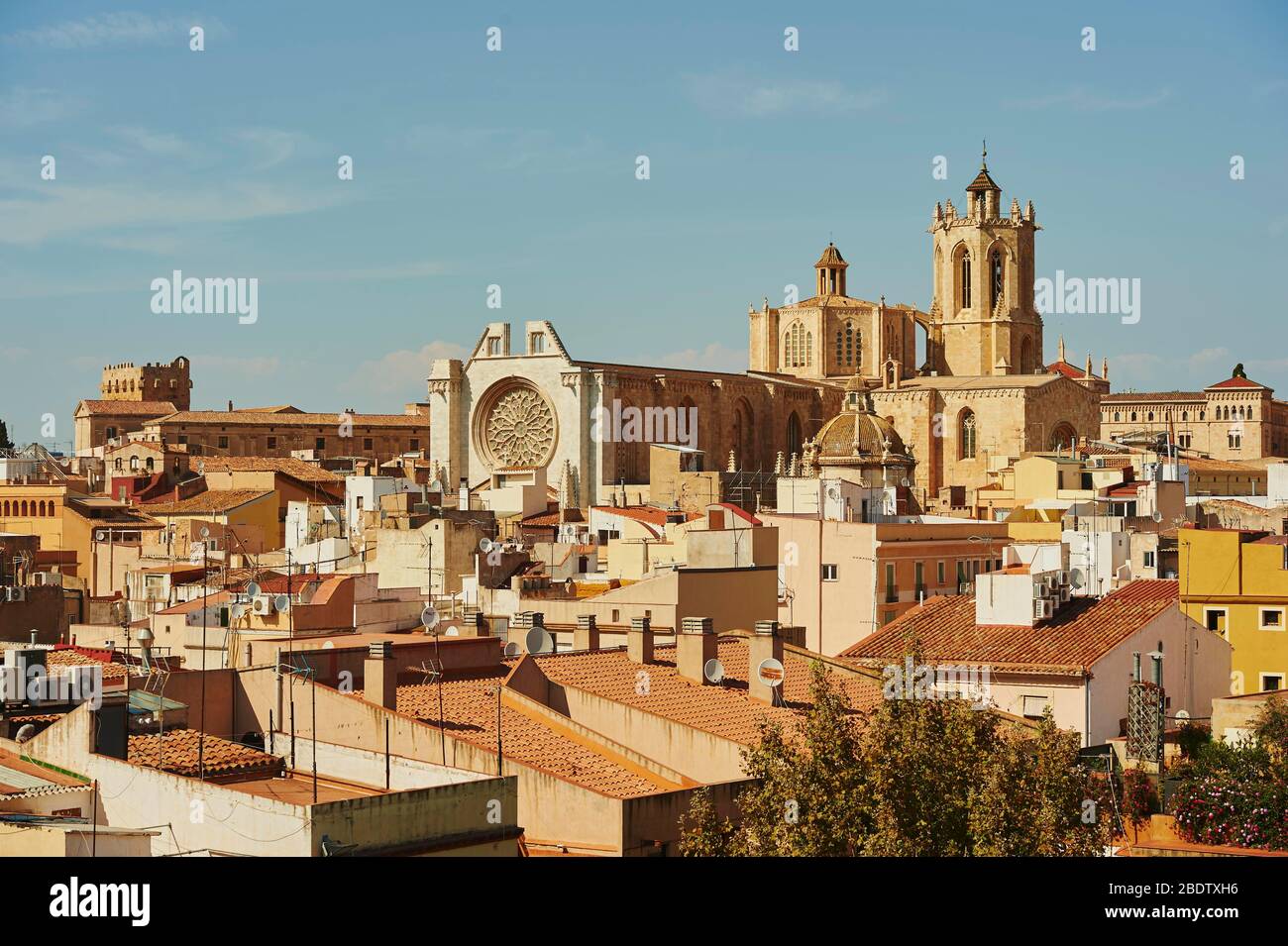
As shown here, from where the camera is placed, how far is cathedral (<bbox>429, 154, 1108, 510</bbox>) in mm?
75312

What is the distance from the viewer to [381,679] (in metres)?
17.4

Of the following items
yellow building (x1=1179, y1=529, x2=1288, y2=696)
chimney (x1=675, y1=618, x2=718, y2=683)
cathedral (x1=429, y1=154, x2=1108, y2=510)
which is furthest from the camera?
cathedral (x1=429, y1=154, x2=1108, y2=510)

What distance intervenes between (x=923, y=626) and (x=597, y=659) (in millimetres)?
4906

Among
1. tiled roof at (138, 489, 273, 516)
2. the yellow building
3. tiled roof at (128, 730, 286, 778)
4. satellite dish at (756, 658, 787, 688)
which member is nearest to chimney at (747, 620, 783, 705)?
satellite dish at (756, 658, 787, 688)

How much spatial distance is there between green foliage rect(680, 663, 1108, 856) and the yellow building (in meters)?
11.1

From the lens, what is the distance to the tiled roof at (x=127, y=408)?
110062 mm

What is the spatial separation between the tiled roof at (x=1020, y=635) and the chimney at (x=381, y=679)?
6313 millimetres

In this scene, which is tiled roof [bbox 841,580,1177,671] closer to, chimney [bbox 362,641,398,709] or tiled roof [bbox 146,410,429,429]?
chimney [bbox 362,641,398,709]

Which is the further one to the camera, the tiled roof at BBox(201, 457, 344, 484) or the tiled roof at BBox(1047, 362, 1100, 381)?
the tiled roof at BBox(1047, 362, 1100, 381)
